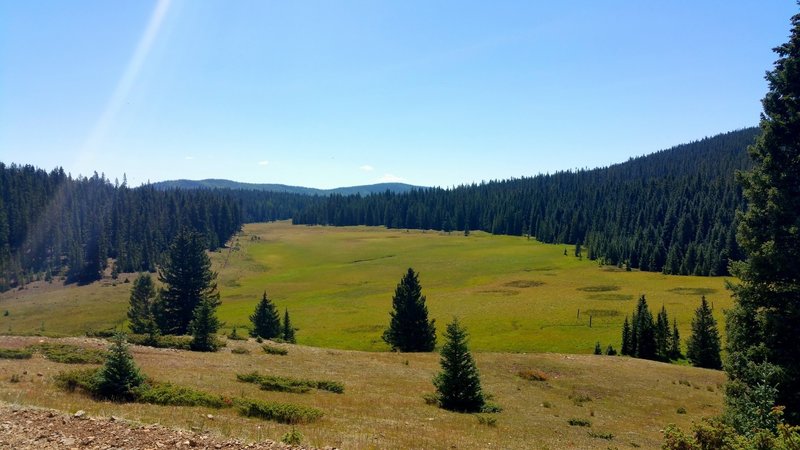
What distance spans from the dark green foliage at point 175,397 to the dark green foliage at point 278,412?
119cm

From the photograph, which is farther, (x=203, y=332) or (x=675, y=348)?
(x=675, y=348)

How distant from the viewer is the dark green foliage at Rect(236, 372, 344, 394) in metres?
24.9

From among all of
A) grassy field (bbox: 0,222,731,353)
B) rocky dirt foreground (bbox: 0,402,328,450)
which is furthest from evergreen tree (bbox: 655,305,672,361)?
rocky dirt foreground (bbox: 0,402,328,450)

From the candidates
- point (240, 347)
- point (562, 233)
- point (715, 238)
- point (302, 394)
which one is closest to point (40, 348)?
point (240, 347)

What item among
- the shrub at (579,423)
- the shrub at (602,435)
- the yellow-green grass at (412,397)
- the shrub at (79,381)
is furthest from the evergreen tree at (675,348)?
the shrub at (79,381)

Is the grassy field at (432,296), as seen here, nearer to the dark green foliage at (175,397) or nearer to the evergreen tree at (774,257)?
the dark green foliage at (175,397)

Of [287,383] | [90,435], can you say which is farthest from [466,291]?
[90,435]

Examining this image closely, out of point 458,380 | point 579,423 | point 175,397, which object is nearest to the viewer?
point 175,397

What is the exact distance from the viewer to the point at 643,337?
5444cm

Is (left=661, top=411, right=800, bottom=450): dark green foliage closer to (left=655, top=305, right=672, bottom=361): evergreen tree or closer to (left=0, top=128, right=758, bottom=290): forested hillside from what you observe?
(left=655, top=305, right=672, bottom=361): evergreen tree

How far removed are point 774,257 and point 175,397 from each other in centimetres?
2381

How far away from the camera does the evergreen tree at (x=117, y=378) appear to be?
18594 millimetres

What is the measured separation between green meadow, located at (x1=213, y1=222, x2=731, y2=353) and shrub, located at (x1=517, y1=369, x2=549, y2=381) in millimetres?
21983

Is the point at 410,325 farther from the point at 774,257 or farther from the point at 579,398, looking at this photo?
the point at 774,257
